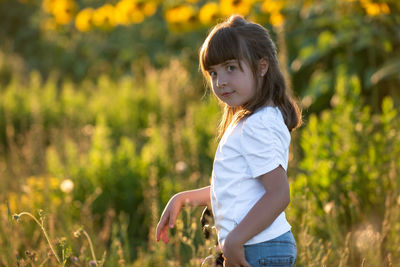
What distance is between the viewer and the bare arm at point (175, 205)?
1.83 metres

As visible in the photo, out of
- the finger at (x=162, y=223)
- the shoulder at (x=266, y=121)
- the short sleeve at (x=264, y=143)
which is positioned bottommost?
the finger at (x=162, y=223)

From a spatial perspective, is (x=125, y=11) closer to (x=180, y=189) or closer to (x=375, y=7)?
(x=375, y=7)

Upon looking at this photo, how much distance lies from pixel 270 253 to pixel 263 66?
57 cm

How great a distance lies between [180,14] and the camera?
616 centimetres

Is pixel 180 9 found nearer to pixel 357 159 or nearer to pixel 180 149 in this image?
pixel 180 149

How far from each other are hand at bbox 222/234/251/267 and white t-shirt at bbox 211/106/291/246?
0.07 metres

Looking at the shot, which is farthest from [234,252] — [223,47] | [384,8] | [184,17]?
[184,17]

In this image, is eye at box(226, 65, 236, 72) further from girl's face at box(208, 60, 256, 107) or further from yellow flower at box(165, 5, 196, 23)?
yellow flower at box(165, 5, 196, 23)

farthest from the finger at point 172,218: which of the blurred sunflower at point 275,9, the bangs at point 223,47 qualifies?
the blurred sunflower at point 275,9

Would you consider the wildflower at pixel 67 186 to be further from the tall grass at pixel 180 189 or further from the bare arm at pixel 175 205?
the bare arm at pixel 175 205

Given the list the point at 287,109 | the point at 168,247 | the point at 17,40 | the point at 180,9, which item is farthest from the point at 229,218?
the point at 17,40

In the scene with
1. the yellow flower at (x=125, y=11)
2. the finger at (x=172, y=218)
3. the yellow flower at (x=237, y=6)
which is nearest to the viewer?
the finger at (x=172, y=218)

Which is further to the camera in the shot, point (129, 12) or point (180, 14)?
point (129, 12)

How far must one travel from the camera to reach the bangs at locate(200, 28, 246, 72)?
5.41 feet
